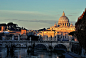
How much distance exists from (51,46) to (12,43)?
53.0ft

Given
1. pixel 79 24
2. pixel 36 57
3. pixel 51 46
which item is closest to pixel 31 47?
pixel 51 46

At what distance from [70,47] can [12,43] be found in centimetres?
2445

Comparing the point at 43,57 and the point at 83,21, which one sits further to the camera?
the point at 43,57

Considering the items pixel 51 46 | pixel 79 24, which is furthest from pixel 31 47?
pixel 79 24

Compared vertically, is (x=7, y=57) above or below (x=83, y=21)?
below

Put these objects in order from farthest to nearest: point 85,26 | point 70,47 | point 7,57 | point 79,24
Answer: point 70,47 < point 7,57 < point 79,24 < point 85,26

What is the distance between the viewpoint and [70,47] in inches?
4887

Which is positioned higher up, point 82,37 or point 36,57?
point 82,37

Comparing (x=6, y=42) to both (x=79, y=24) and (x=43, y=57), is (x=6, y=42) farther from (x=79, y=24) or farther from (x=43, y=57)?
(x=79, y=24)

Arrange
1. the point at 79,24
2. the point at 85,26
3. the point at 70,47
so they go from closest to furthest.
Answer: the point at 85,26, the point at 79,24, the point at 70,47

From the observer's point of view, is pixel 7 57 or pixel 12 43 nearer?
pixel 7 57

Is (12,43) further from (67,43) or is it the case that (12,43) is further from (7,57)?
(7,57)

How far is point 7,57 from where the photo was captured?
95625 mm

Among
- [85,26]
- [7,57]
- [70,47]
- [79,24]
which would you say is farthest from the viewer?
[70,47]
